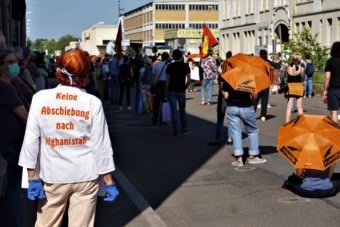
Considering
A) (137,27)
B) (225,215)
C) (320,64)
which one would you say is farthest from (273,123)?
(137,27)

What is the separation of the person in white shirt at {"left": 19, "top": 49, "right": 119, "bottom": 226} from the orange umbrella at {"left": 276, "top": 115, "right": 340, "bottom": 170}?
12.5ft

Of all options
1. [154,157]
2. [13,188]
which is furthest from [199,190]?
[13,188]

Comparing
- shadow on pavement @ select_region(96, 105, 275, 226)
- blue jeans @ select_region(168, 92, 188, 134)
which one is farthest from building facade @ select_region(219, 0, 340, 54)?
blue jeans @ select_region(168, 92, 188, 134)

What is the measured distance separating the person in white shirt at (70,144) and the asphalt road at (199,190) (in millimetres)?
2228

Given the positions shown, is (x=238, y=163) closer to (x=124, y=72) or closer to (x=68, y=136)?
(x=68, y=136)

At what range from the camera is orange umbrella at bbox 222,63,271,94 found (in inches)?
391

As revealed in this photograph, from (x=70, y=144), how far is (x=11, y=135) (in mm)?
1020

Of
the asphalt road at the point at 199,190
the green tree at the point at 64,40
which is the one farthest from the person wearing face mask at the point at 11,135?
the green tree at the point at 64,40

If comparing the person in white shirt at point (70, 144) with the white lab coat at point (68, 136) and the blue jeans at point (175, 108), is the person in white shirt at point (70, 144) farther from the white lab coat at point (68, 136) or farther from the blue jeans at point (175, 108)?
the blue jeans at point (175, 108)

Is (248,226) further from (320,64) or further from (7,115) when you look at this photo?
(320,64)

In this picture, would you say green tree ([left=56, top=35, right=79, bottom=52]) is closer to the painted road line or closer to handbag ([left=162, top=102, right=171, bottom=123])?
handbag ([left=162, top=102, right=171, bottom=123])

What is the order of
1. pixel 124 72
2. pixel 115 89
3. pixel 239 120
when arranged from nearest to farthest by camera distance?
pixel 239 120 < pixel 124 72 < pixel 115 89

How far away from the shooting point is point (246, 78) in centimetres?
1000

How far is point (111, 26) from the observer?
12250 cm
